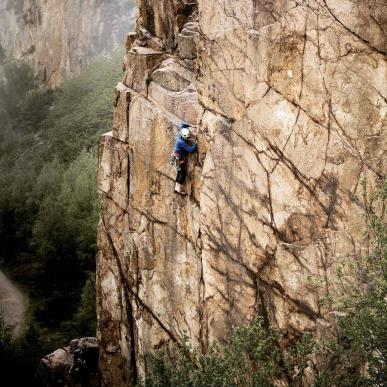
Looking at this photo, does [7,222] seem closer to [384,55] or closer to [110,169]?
[110,169]

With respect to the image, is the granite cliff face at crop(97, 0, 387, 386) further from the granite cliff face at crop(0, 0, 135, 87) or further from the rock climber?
the granite cliff face at crop(0, 0, 135, 87)

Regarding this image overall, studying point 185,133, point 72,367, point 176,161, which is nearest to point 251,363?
point 176,161

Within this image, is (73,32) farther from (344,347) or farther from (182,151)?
(344,347)

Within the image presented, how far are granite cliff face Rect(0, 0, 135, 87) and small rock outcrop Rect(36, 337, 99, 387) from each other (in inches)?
1389

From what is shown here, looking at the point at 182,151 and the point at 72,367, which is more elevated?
the point at 182,151

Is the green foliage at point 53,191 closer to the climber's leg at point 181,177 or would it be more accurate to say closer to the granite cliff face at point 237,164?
the granite cliff face at point 237,164

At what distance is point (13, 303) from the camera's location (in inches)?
1086

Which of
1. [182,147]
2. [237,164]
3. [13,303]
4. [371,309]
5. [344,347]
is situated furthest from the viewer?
[13,303]

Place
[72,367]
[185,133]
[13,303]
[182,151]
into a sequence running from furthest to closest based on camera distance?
[13,303] → [72,367] → [182,151] → [185,133]

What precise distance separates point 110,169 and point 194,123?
380 cm

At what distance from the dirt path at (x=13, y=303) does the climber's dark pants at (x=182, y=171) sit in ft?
53.3

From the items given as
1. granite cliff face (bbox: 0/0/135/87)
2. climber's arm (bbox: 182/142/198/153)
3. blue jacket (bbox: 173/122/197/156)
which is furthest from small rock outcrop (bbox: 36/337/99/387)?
granite cliff face (bbox: 0/0/135/87)

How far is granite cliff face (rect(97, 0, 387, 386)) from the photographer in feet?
32.4

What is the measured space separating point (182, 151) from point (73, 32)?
3903 centimetres
